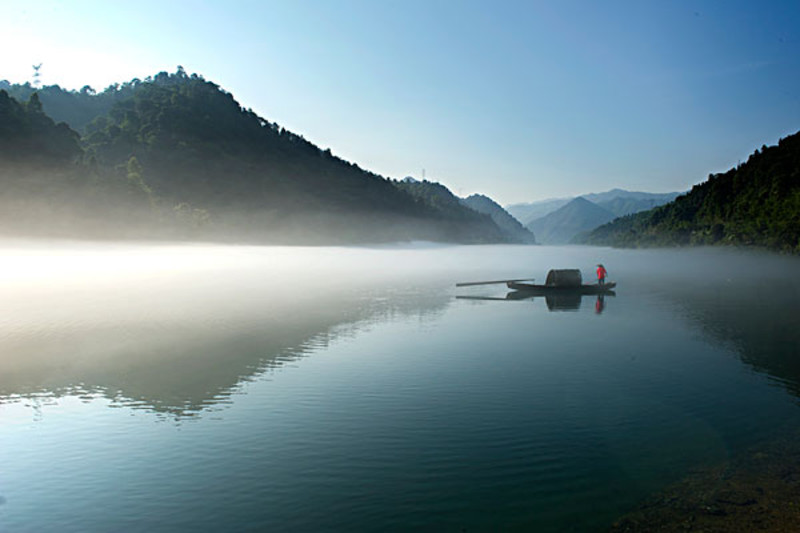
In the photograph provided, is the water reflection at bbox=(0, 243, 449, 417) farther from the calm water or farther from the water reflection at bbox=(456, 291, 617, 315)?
the water reflection at bbox=(456, 291, 617, 315)

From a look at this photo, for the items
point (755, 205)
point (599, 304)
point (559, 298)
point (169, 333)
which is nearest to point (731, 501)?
point (169, 333)

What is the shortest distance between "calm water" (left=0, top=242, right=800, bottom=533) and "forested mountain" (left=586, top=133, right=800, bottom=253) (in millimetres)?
103797

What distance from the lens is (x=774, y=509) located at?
Answer: 994 cm

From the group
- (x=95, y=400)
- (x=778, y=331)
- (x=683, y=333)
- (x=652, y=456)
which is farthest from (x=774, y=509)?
(x=778, y=331)

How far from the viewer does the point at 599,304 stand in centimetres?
4897

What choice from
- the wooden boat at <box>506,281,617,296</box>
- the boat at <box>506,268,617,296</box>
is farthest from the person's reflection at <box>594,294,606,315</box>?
the boat at <box>506,268,617,296</box>

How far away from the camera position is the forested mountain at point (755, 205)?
117 metres

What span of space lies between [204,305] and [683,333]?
45590 mm

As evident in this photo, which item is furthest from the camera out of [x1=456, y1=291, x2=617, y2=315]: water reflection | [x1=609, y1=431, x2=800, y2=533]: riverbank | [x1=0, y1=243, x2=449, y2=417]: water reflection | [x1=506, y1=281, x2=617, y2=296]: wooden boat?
[x1=506, y1=281, x2=617, y2=296]: wooden boat

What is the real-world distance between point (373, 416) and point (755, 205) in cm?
16465

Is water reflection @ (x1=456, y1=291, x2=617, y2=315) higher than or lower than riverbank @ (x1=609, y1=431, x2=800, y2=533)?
higher

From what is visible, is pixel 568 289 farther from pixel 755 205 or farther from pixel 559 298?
pixel 755 205

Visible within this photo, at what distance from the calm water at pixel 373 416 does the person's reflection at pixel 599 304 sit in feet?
16.9

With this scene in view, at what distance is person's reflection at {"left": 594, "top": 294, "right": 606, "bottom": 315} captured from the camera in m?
44.8
